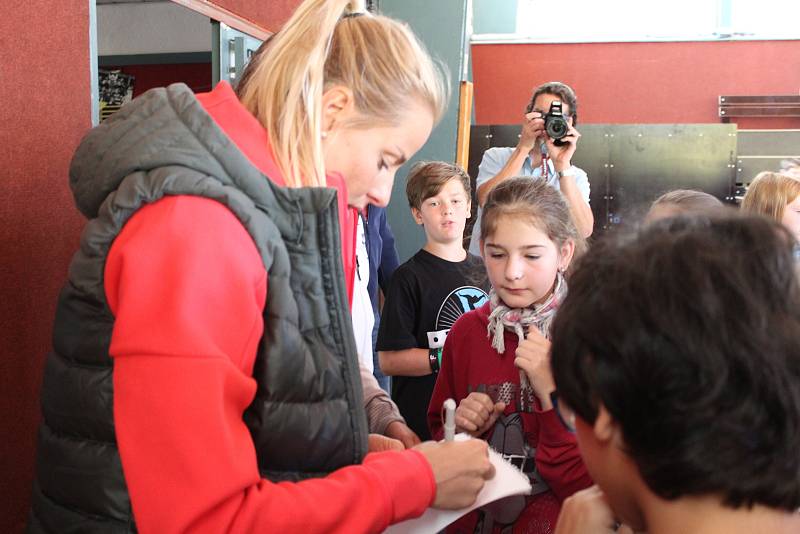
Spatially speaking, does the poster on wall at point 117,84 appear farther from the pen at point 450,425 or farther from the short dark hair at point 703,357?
the short dark hair at point 703,357

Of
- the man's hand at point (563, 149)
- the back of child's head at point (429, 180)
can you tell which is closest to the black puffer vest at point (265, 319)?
the back of child's head at point (429, 180)

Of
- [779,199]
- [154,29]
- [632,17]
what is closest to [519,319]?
[779,199]

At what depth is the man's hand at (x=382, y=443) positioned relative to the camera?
59.2 inches

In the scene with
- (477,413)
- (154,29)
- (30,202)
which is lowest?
(477,413)

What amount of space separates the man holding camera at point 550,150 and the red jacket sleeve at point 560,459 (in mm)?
1821

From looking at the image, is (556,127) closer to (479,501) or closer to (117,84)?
(479,501)

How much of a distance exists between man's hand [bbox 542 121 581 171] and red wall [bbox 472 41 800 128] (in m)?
4.76

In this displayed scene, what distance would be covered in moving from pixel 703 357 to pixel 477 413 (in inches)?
38.5

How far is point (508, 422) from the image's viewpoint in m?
1.81

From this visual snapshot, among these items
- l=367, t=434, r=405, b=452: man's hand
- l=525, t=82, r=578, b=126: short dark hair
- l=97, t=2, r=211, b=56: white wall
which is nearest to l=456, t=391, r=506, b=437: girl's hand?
l=367, t=434, r=405, b=452: man's hand

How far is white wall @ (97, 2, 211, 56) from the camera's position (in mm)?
8711

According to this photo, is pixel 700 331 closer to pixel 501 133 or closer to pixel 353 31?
pixel 353 31

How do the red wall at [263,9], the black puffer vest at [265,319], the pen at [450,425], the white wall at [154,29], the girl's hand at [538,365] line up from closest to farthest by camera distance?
the black puffer vest at [265,319], the pen at [450,425], the girl's hand at [538,365], the red wall at [263,9], the white wall at [154,29]

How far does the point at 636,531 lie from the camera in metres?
1.04
